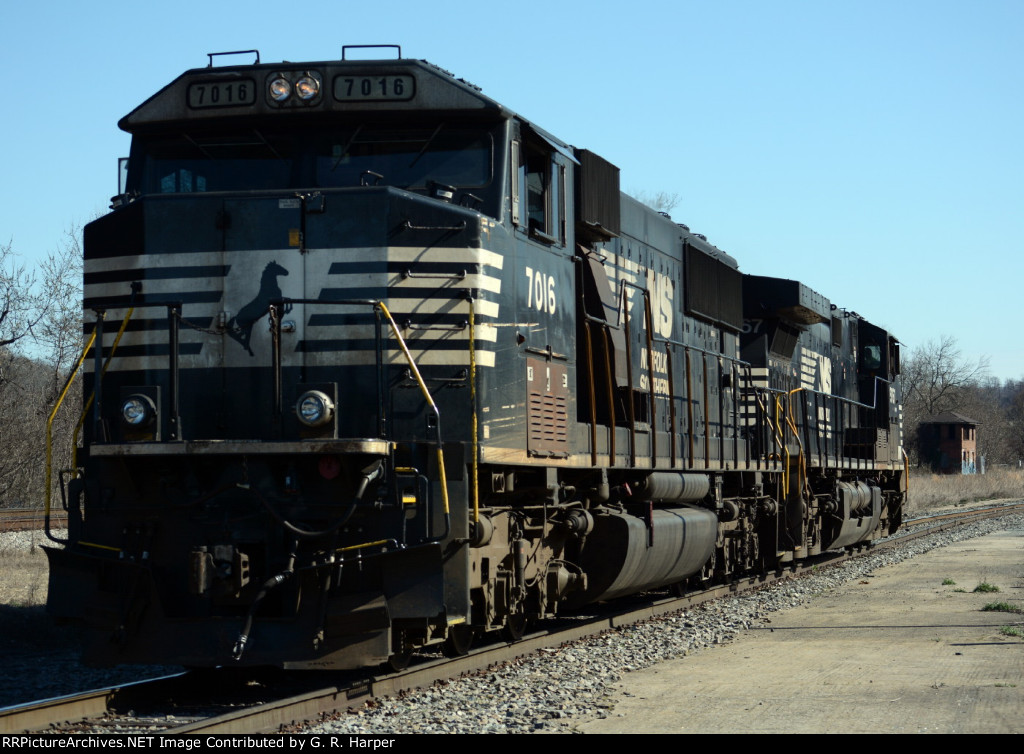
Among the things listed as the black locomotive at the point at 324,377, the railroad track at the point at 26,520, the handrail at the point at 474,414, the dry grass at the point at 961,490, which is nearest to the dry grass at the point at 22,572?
the railroad track at the point at 26,520

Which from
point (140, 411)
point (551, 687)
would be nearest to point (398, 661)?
point (551, 687)

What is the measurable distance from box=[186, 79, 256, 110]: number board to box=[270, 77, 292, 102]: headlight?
0.50 ft

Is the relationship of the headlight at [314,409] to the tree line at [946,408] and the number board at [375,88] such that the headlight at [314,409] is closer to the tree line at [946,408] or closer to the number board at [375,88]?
the number board at [375,88]

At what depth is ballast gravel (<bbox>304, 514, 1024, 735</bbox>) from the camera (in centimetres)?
680

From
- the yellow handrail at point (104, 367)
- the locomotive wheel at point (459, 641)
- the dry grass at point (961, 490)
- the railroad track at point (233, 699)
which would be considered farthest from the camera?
the dry grass at point (961, 490)

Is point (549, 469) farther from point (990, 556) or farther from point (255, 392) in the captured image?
point (990, 556)

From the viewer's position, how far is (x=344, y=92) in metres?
8.28

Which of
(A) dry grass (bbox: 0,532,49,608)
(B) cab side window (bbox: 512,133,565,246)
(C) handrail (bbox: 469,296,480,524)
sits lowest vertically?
(A) dry grass (bbox: 0,532,49,608)

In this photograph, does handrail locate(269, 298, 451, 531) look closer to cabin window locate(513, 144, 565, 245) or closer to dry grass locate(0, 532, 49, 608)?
cabin window locate(513, 144, 565, 245)

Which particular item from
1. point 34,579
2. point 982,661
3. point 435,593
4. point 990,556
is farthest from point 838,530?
point 435,593

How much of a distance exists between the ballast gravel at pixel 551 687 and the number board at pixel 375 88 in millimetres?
3955

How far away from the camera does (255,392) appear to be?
801 centimetres

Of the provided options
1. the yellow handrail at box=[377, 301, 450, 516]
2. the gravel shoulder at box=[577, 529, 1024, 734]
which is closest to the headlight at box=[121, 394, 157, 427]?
the yellow handrail at box=[377, 301, 450, 516]

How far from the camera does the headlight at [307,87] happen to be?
27.2 feet
